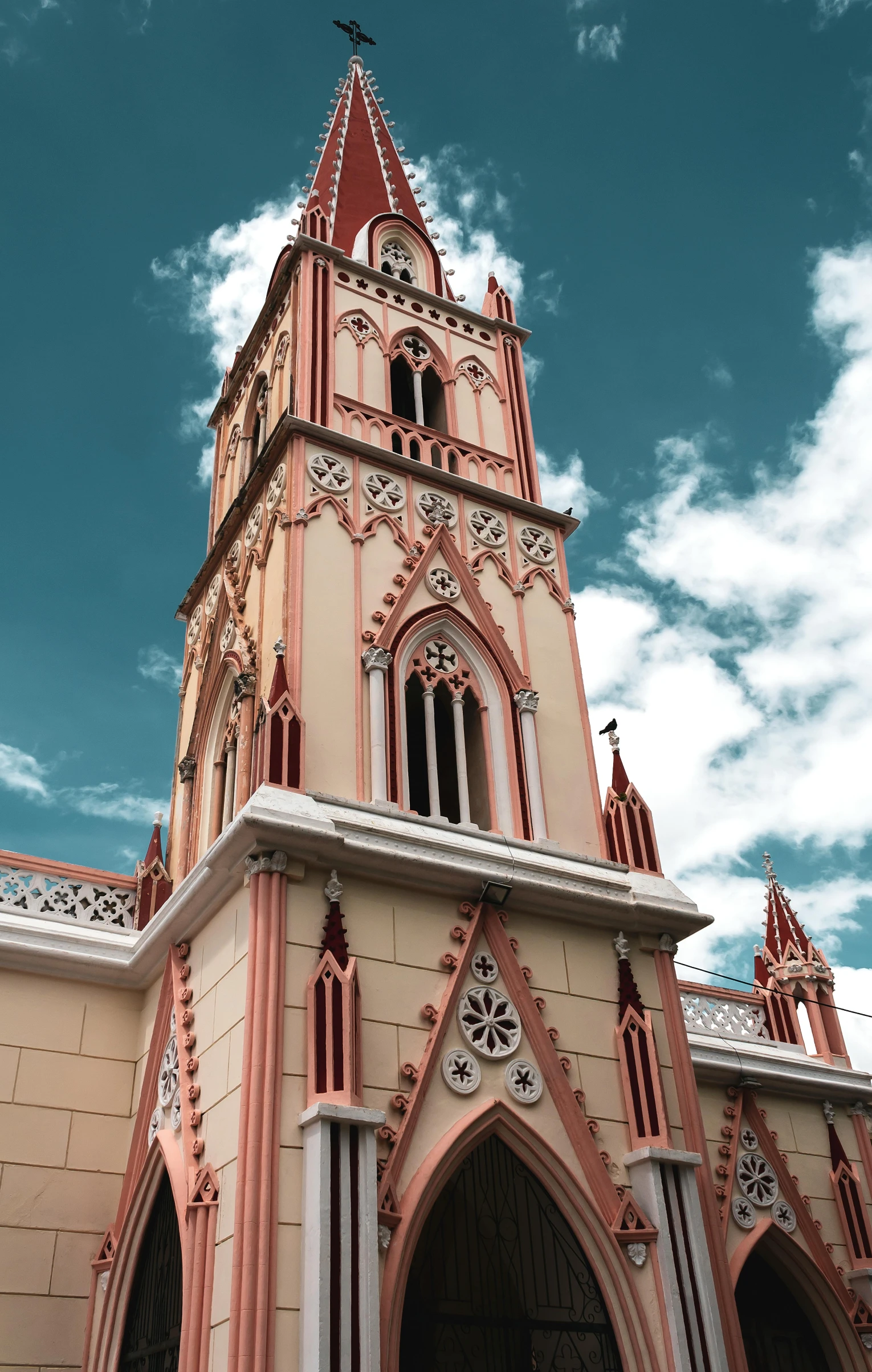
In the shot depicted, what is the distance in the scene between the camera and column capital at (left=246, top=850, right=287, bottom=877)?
11098mm

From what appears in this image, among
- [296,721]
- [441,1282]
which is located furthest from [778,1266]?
[296,721]

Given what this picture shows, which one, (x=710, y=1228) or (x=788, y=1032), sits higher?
(x=788, y=1032)

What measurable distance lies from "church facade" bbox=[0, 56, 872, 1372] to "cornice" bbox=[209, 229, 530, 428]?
Answer: 186 mm

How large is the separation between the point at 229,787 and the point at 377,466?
466 centimetres

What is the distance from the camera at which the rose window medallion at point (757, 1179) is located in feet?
47.3

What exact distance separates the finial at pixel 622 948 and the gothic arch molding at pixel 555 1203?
89.7 inches

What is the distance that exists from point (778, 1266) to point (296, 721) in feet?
29.2

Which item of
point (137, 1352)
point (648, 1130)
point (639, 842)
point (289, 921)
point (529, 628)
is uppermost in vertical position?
point (529, 628)

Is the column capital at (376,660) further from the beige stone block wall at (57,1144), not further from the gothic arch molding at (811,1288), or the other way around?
the gothic arch molding at (811,1288)

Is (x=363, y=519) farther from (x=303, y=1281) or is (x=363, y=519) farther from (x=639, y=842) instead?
(x=303, y=1281)

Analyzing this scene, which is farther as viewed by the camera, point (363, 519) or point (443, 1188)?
point (363, 519)

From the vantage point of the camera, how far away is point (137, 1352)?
36.8 ft

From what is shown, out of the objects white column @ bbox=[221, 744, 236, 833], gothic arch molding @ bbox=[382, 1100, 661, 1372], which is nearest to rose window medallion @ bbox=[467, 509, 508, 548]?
white column @ bbox=[221, 744, 236, 833]

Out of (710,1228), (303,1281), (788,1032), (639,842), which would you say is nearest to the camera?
(303,1281)
